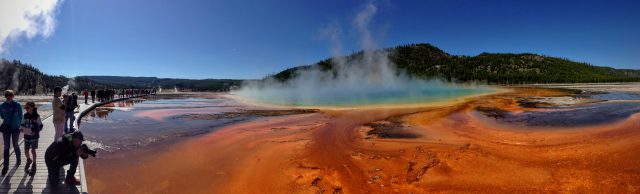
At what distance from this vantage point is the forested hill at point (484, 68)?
10429 centimetres

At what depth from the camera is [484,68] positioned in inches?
5231

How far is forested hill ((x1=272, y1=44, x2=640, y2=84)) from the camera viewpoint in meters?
104

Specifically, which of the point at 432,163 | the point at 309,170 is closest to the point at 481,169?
the point at 432,163

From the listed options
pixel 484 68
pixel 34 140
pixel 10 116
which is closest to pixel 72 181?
pixel 34 140

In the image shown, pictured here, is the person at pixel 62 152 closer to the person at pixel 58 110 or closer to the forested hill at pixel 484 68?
the person at pixel 58 110

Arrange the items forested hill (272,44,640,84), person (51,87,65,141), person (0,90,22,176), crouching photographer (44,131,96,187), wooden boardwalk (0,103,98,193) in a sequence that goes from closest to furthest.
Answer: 1. crouching photographer (44,131,96,187)
2. wooden boardwalk (0,103,98,193)
3. person (0,90,22,176)
4. person (51,87,65,141)
5. forested hill (272,44,640,84)

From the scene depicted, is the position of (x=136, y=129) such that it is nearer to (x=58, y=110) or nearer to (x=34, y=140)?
(x=58, y=110)

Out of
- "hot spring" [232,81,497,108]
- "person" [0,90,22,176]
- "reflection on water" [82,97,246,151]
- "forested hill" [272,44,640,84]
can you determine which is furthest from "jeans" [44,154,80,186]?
"forested hill" [272,44,640,84]

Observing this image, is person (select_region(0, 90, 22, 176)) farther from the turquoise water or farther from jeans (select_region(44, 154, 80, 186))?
the turquoise water

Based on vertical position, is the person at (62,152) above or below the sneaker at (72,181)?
above

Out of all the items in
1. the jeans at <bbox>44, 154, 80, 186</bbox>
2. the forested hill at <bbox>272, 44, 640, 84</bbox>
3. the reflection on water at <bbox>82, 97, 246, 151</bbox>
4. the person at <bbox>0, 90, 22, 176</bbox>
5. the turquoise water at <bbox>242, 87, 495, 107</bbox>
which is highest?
the forested hill at <bbox>272, 44, 640, 84</bbox>

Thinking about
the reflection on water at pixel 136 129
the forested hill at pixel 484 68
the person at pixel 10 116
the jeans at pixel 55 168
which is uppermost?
the forested hill at pixel 484 68

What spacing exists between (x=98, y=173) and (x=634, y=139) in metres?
12.5

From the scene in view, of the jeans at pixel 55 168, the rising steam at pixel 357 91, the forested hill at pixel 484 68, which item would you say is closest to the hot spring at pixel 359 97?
the rising steam at pixel 357 91
